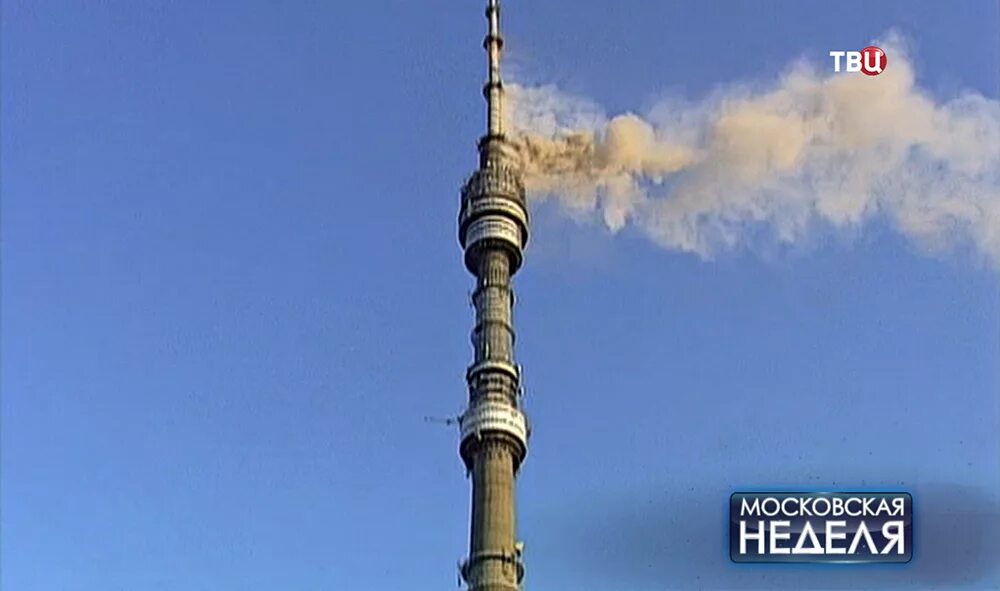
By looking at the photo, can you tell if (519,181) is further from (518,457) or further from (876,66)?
(876,66)

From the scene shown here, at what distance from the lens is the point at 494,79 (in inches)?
3661

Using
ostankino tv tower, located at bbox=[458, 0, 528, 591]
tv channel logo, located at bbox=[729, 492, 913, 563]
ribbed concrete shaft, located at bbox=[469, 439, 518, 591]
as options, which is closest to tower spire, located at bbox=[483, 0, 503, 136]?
ostankino tv tower, located at bbox=[458, 0, 528, 591]

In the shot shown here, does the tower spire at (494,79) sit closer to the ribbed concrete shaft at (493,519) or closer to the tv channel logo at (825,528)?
the ribbed concrete shaft at (493,519)

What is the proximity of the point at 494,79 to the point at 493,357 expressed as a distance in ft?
53.1

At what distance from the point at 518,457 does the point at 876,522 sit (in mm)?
51065

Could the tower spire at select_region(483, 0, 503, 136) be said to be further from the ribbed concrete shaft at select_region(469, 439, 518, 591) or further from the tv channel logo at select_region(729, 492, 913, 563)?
the tv channel logo at select_region(729, 492, 913, 563)

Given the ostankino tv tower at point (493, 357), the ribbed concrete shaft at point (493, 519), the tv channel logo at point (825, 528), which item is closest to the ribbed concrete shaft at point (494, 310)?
the ostankino tv tower at point (493, 357)

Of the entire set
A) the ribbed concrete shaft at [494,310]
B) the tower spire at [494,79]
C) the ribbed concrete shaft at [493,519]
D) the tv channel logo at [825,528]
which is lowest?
the tv channel logo at [825,528]

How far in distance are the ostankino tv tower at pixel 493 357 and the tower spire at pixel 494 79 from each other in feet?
0.17

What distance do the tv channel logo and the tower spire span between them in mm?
58067

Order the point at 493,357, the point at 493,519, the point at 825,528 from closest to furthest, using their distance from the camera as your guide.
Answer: the point at 825,528, the point at 493,519, the point at 493,357

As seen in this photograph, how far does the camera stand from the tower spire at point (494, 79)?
90625 millimetres

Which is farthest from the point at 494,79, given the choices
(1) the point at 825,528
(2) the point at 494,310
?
(1) the point at 825,528

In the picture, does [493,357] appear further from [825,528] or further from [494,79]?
[825,528]
